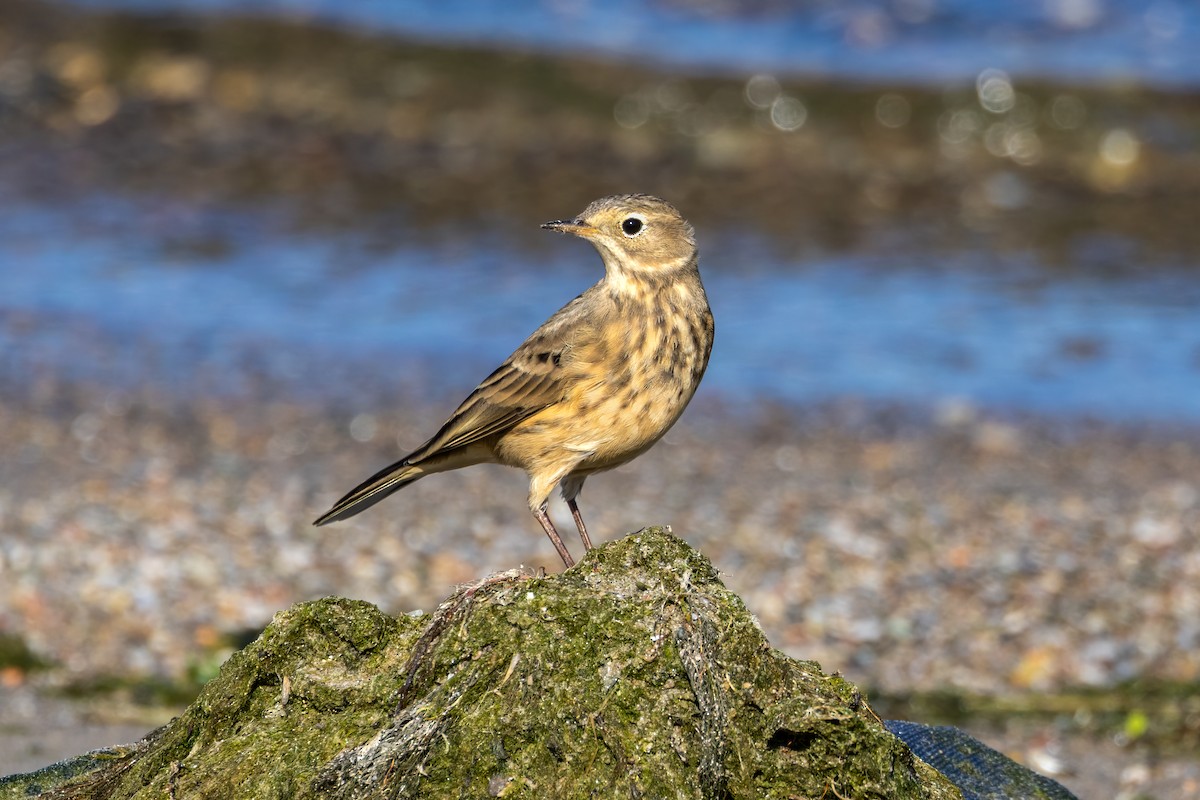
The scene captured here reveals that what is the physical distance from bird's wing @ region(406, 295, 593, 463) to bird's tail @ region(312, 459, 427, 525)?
0.07 meters

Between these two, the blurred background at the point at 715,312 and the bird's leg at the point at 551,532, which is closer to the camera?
the bird's leg at the point at 551,532

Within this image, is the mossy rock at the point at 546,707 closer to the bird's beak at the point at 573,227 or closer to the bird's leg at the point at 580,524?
the bird's leg at the point at 580,524

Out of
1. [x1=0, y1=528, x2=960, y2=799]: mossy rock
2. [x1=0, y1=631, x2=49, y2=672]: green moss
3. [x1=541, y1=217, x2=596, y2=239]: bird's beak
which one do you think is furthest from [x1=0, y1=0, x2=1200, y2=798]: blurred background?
[x1=0, y1=528, x2=960, y2=799]: mossy rock

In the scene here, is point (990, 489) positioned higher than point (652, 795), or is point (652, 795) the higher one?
point (990, 489)

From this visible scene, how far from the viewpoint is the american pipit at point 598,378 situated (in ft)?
20.7

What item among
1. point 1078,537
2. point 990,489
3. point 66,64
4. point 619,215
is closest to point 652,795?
point 619,215

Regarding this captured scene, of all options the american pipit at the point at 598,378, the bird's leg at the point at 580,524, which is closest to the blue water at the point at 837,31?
the american pipit at the point at 598,378

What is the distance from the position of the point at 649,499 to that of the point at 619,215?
4.15 metres

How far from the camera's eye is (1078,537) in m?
10.1

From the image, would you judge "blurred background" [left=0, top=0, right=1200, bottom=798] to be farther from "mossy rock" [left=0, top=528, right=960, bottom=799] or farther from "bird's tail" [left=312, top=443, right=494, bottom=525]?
"mossy rock" [left=0, top=528, right=960, bottom=799]

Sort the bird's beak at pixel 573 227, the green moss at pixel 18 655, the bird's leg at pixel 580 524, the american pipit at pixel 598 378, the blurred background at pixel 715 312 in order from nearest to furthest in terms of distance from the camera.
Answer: the bird's leg at pixel 580 524 < the american pipit at pixel 598 378 < the bird's beak at pixel 573 227 < the green moss at pixel 18 655 < the blurred background at pixel 715 312

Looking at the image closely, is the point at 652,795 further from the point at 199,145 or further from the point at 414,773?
the point at 199,145

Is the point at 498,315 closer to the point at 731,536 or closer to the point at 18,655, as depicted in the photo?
the point at 731,536

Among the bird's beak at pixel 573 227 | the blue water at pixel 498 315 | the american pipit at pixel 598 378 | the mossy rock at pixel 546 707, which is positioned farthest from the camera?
the blue water at pixel 498 315
